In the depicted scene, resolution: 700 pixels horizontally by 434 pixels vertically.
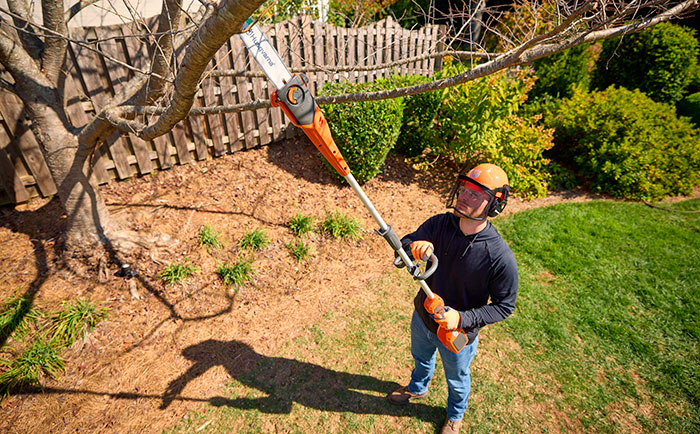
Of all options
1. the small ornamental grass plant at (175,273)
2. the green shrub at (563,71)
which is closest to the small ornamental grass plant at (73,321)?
the small ornamental grass plant at (175,273)

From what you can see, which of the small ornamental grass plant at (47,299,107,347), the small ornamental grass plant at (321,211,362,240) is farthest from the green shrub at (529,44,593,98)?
the small ornamental grass plant at (47,299,107,347)

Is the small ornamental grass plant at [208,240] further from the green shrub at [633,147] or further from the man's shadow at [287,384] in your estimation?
the green shrub at [633,147]

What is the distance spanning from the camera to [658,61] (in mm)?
7516

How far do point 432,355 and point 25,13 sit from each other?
172 inches

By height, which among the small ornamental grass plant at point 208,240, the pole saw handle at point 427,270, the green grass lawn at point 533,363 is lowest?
the green grass lawn at point 533,363

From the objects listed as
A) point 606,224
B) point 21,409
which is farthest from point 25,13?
point 606,224

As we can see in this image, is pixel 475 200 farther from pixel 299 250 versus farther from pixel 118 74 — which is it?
pixel 118 74

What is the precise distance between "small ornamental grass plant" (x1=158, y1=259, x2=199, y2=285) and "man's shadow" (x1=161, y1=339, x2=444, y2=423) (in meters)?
0.76

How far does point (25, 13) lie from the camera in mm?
2906

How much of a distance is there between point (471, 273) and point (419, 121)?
16.3ft

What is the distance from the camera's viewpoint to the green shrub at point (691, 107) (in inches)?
300

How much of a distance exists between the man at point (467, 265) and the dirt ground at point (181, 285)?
5.55 ft

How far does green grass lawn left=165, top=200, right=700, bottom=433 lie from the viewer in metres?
2.83

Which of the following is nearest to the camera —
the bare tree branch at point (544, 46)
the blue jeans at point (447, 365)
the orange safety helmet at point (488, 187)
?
the bare tree branch at point (544, 46)
